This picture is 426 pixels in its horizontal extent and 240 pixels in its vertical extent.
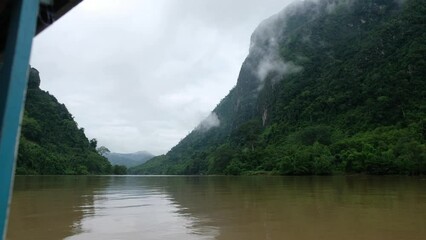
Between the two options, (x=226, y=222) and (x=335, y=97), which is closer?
(x=226, y=222)

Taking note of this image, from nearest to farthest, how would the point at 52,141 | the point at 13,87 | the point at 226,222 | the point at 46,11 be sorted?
1. the point at 13,87
2. the point at 46,11
3. the point at 226,222
4. the point at 52,141

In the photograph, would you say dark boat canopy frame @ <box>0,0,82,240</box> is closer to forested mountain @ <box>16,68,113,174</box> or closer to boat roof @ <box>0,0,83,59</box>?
boat roof @ <box>0,0,83,59</box>

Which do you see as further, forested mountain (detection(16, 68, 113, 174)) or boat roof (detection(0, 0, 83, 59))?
forested mountain (detection(16, 68, 113, 174))

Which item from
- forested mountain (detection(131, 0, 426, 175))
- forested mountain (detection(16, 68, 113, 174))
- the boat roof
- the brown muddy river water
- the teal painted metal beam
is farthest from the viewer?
forested mountain (detection(16, 68, 113, 174))

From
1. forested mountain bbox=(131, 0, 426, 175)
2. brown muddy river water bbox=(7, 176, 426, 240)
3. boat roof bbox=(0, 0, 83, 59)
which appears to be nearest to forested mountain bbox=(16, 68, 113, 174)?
forested mountain bbox=(131, 0, 426, 175)

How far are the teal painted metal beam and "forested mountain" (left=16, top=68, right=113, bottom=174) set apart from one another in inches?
3078

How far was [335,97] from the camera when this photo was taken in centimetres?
8556

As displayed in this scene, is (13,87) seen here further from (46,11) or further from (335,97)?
(335,97)

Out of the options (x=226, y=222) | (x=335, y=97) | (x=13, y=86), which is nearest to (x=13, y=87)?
(x=13, y=86)

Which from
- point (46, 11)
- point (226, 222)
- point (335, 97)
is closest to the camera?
point (46, 11)

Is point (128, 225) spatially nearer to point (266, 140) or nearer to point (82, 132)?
point (266, 140)

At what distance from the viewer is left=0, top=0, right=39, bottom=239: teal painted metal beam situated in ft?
5.52

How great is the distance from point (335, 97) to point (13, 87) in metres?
88.2

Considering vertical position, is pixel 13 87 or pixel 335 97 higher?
pixel 335 97
